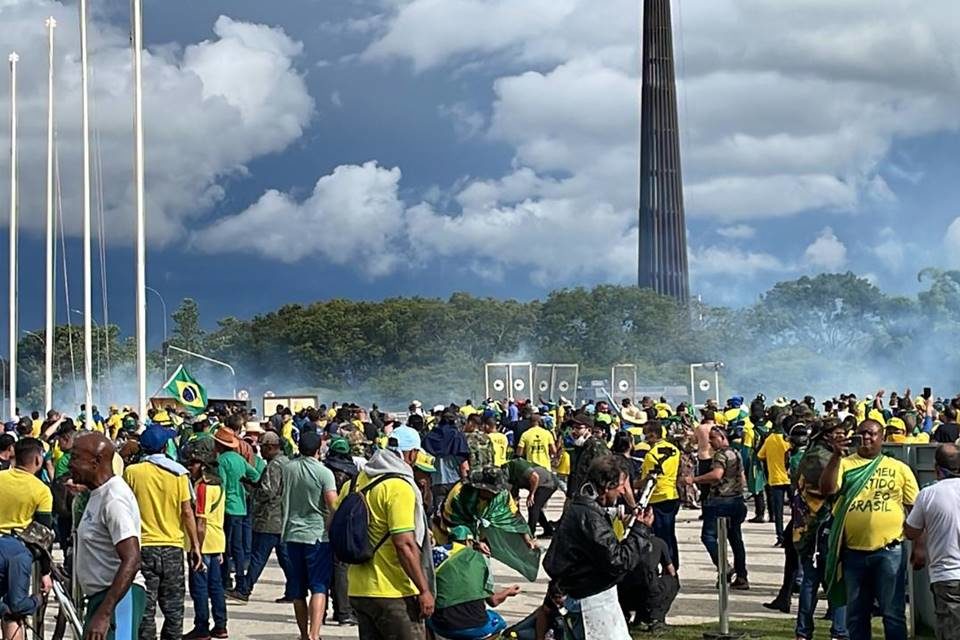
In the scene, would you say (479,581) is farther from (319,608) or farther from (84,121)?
(84,121)

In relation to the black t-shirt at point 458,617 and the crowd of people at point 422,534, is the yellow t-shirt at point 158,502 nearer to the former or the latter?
the crowd of people at point 422,534

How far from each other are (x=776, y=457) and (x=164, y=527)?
35.6ft

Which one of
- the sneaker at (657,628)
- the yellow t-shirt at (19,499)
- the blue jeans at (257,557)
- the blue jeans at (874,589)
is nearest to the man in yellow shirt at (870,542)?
the blue jeans at (874,589)

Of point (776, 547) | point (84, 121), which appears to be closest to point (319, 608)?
point (776, 547)

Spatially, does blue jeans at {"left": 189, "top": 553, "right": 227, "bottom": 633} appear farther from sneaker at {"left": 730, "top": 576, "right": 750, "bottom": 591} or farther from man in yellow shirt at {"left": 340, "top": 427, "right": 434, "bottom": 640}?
sneaker at {"left": 730, "top": 576, "right": 750, "bottom": 591}

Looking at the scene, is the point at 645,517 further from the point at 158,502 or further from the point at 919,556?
the point at 158,502

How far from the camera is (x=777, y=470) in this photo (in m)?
19.3

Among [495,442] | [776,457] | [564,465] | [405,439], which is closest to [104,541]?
[405,439]

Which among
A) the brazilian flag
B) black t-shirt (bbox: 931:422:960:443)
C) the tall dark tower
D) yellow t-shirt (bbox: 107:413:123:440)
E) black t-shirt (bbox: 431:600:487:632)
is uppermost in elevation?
the tall dark tower

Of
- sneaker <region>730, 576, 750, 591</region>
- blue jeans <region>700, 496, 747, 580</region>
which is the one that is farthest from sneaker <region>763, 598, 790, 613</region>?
sneaker <region>730, 576, 750, 591</region>

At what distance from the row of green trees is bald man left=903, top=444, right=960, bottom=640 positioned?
262 feet

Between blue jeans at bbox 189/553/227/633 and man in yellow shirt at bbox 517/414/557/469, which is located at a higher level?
man in yellow shirt at bbox 517/414/557/469

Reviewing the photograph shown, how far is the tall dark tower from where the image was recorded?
11438cm

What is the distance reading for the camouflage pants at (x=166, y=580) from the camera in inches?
413
